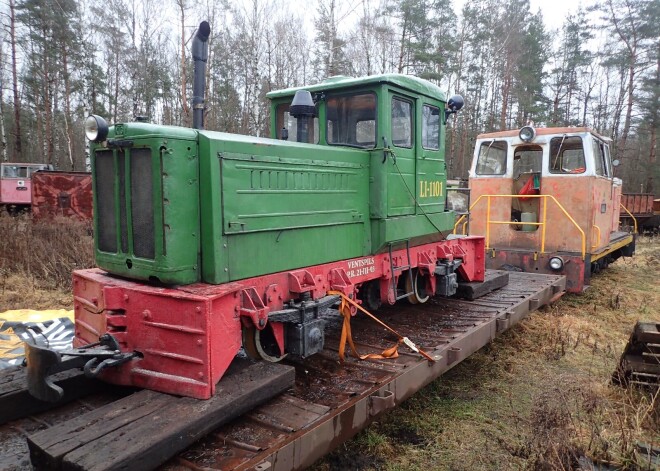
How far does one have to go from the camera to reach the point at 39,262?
8.99 meters

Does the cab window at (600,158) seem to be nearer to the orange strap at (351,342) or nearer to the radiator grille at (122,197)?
the orange strap at (351,342)

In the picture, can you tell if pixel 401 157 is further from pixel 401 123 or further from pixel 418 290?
pixel 418 290

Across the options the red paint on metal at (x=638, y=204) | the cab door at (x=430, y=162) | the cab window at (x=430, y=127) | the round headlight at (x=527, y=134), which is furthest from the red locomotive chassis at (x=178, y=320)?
the red paint on metal at (x=638, y=204)

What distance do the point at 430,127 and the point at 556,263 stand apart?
483 centimetres

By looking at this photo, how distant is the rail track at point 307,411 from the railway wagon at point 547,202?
405 centimetres

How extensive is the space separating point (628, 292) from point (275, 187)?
8.91 metres

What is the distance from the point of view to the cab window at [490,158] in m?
9.94

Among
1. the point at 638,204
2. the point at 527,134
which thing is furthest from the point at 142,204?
the point at 638,204

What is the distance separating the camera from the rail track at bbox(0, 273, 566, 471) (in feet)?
8.30

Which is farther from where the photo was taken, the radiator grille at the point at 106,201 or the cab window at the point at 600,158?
the cab window at the point at 600,158

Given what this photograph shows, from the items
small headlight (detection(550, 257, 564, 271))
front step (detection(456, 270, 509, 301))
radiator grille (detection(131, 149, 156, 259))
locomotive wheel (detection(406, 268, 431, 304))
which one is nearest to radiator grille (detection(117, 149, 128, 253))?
radiator grille (detection(131, 149, 156, 259))

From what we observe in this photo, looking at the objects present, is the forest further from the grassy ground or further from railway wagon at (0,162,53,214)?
the grassy ground

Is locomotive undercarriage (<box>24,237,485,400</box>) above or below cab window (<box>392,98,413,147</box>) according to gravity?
below

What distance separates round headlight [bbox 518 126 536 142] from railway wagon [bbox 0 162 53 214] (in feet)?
61.7
